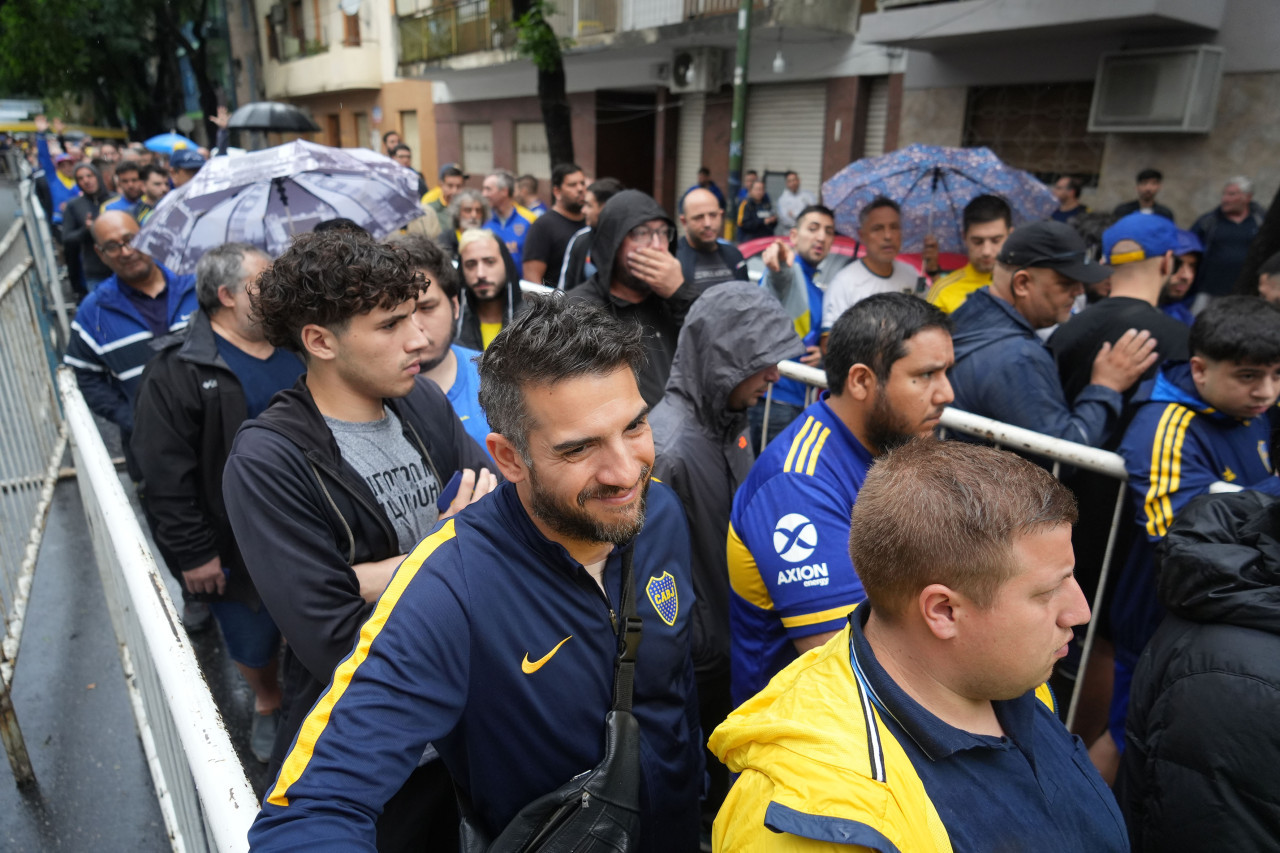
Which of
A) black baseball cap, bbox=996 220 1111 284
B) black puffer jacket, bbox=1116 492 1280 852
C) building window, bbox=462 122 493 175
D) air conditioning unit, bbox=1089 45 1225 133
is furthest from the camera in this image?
building window, bbox=462 122 493 175

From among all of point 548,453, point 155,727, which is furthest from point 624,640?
point 155,727

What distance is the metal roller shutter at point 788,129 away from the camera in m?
14.4

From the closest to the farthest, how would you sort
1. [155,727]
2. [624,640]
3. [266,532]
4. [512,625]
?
[512,625] < [624,640] < [266,532] < [155,727]

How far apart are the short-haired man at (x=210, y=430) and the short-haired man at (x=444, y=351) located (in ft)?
2.12

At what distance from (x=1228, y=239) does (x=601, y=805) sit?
30.1 ft

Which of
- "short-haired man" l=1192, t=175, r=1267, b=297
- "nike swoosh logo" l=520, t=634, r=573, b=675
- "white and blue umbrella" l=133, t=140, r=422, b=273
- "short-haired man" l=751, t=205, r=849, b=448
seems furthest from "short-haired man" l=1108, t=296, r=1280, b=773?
"short-haired man" l=1192, t=175, r=1267, b=297

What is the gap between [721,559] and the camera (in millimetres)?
2703

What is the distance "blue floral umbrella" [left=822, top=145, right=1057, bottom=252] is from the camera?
5445mm

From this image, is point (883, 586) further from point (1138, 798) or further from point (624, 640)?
point (1138, 798)

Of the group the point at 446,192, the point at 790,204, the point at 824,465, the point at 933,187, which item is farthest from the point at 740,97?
the point at 824,465

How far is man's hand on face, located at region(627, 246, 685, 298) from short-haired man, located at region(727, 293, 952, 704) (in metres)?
1.53

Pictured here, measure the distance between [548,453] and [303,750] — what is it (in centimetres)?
67

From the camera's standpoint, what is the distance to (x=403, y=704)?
1.38 m

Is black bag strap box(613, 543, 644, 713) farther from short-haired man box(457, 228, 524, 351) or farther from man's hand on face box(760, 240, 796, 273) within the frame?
man's hand on face box(760, 240, 796, 273)
